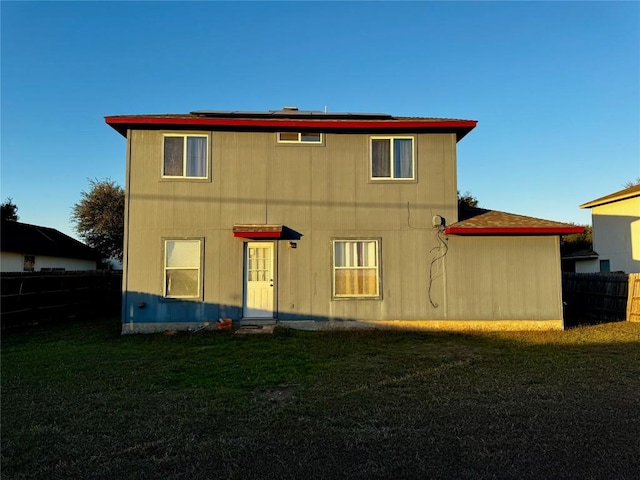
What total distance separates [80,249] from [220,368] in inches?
831

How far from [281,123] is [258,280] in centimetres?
Result: 389

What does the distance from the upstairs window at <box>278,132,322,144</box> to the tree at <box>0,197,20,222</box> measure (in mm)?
27692

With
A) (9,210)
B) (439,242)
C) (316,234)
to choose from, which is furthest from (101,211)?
(439,242)

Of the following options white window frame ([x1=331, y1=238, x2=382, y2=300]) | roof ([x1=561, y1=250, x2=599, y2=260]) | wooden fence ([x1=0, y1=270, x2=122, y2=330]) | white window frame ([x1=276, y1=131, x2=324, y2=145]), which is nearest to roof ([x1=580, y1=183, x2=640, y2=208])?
roof ([x1=561, y1=250, x2=599, y2=260])

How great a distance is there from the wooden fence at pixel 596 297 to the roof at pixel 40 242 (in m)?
22.5

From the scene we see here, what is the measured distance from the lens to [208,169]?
9.90 meters

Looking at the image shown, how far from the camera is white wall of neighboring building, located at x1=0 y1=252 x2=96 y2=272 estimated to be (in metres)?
18.2

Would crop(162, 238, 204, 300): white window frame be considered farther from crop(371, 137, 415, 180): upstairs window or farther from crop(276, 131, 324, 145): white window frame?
crop(371, 137, 415, 180): upstairs window

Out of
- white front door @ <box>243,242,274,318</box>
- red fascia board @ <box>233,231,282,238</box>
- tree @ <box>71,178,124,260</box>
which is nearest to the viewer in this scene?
red fascia board @ <box>233,231,282,238</box>

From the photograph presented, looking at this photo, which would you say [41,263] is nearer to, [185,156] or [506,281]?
[185,156]

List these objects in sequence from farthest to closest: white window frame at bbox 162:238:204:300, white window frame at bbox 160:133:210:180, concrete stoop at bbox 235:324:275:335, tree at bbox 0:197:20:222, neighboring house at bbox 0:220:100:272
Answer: tree at bbox 0:197:20:222, neighboring house at bbox 0:220:100:272, white window frame at bbox 160:133:210:180, white window frame at bbox 162:238:204:300, concrete stoop at bbox 235:324:275:335

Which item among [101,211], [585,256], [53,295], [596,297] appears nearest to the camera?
Result: [53,295]

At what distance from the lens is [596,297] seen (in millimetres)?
12859

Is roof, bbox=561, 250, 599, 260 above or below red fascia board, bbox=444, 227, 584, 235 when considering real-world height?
below
